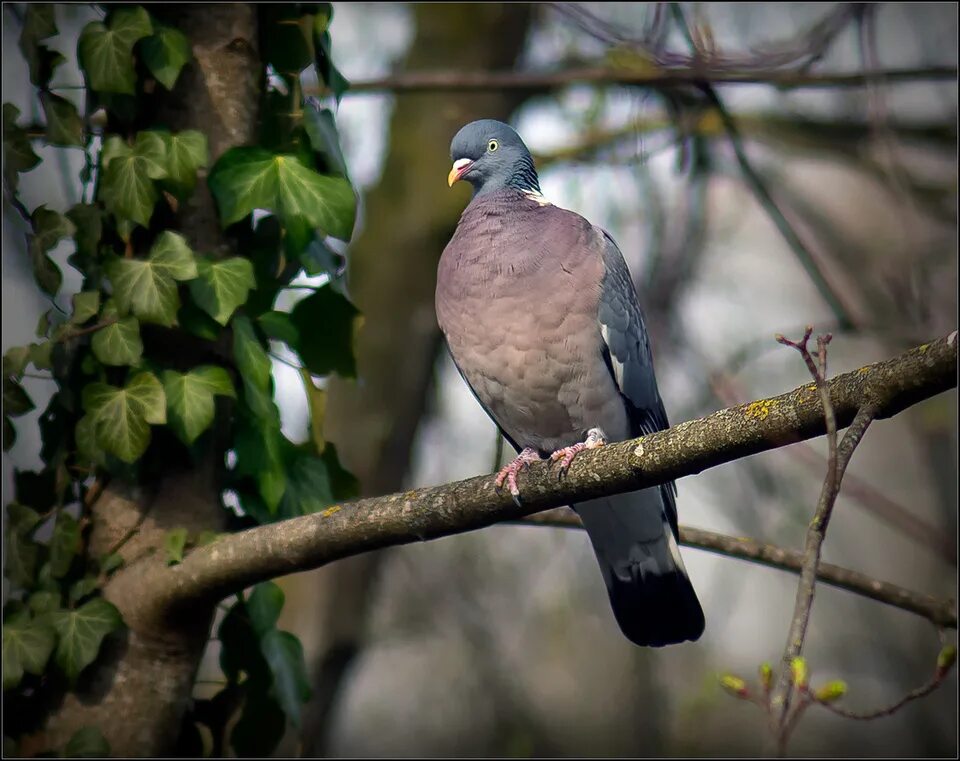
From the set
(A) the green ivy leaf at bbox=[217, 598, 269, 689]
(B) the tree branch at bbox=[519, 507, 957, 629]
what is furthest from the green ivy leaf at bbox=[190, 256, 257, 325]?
(B) the tree branch at bbox=[519, 507, 957, 629]

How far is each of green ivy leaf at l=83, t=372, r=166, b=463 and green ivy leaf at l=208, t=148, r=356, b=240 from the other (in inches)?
20.6

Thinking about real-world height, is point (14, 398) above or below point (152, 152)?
below

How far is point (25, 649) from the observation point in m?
2.87

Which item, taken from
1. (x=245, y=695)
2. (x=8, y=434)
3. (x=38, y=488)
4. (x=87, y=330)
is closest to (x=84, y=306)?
(x=87, y=330)

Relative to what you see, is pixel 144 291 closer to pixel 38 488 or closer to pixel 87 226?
pixel 87 226

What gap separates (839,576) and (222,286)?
1983 millimetres

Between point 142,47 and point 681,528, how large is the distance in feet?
7.24

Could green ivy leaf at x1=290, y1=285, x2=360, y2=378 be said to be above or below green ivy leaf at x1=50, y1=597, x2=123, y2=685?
above

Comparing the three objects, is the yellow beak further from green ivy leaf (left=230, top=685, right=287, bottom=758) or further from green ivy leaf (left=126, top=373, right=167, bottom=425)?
green ivy leaf (left=230, top=685, right=287, bottom=758)

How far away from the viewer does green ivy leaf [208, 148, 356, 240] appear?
2.98 m

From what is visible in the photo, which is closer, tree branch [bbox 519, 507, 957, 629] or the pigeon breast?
tree branch [bbox 519, 507, 957, 629]

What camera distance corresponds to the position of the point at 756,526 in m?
6.30

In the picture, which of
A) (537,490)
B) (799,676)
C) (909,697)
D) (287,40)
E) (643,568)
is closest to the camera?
(799,676)

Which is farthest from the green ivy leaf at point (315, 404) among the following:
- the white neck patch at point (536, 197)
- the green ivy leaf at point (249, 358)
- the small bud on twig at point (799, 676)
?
the small bud on twig at point (799, 676)
